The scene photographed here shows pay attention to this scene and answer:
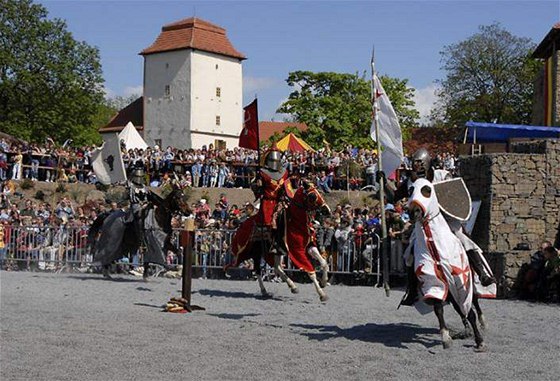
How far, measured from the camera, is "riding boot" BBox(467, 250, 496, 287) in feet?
33.3

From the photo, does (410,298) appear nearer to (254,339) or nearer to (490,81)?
(254,339)

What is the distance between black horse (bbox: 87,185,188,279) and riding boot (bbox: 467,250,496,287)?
310 inches

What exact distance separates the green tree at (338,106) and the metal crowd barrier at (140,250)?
141 ft

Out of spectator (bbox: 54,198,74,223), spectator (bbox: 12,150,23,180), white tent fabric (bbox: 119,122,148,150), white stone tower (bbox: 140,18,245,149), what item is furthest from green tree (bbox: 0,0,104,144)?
spectator (bbox: 54,198,74,223)

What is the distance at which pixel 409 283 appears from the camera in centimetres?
1052

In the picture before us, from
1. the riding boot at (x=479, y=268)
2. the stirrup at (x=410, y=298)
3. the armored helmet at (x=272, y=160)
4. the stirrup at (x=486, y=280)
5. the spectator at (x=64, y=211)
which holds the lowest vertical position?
the stirrup at (x=410, y=298)

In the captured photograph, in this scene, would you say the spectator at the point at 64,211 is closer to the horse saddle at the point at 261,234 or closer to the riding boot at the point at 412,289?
the horse saddle at the point at 261,234

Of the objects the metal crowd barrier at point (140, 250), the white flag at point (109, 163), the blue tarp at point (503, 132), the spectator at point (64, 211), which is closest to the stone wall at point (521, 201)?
the metal crowd barrier at point (140, 250)

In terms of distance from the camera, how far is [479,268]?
33.6ft

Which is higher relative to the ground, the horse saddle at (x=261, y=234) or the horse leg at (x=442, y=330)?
the horse saddle at (x=261, y=234)

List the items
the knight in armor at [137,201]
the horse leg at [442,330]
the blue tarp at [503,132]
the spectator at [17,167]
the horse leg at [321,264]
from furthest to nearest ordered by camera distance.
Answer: the spectator at [17,167]
the blue tarp at [503,132]
the knight in armor at [137,201]
the horse leg at [321,264]
the horse leg at [442,330]

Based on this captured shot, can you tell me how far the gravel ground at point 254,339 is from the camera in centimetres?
831

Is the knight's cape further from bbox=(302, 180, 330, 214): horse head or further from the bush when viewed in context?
the bush

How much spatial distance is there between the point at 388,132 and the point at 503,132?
47.4 feet
